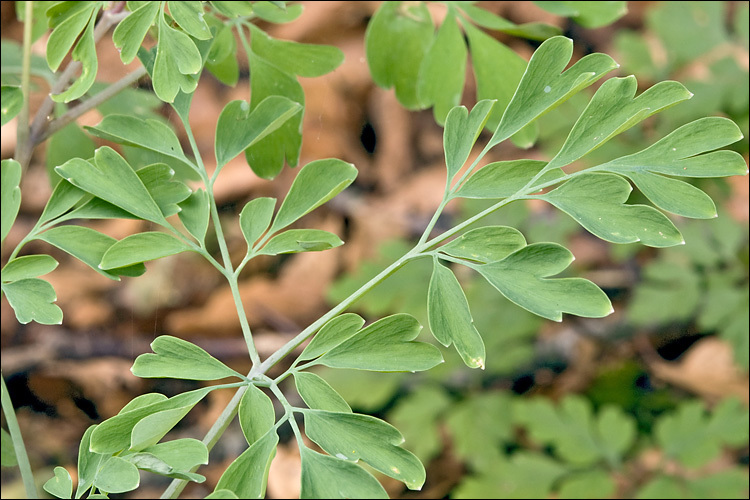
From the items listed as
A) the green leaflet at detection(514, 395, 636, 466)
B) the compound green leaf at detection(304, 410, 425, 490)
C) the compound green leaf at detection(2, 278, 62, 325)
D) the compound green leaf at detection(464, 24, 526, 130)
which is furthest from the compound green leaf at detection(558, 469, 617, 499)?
the compound green leaf at detection(2, 278, 62, 325)

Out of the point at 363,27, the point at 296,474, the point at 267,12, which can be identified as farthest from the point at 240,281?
the point at 267,12

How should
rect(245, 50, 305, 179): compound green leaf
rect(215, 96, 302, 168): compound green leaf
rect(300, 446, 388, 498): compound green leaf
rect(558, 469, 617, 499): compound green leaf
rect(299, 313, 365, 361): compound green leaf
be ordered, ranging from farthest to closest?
rect(558, 469, 617, 499): compound green leaf < rect(245, 50, 305, 179): compound green leaf < rect(215, 96, 302, 168): compound green leaf < rect(299, 313, 365, 361): compound green leaf < rect(300, 446, 388, 498): compound green leaf

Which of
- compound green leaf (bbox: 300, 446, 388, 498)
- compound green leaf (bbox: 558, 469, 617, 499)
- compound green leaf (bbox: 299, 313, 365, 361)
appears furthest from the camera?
compound green leaf (bbox: 558, 469, 617, 499)

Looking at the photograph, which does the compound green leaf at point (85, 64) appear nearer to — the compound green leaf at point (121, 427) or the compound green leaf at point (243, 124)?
the compound green leaf at point (243, 124)

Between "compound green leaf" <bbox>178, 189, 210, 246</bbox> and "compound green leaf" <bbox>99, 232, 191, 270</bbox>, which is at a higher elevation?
"compound green leaf" <bbox>178, 189, 210, 246</bbox>

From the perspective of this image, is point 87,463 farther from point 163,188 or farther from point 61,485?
point 163,188

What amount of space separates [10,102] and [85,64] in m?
0.15

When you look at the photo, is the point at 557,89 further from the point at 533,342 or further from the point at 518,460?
the point at 533,342

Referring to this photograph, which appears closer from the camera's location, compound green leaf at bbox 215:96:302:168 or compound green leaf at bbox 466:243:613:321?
compound green leaf at bbox 466:243:613:321

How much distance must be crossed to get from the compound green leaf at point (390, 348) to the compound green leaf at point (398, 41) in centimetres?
40

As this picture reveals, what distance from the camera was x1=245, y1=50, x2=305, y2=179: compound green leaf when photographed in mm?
718

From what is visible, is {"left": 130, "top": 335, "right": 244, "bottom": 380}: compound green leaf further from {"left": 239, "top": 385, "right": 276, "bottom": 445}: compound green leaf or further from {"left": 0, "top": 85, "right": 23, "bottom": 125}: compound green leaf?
{"left": 0, "top": 85, "right": 23, "bottom": 125}: compound green leaf

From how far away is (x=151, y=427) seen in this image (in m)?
0.44

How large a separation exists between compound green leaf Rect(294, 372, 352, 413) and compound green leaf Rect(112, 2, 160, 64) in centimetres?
32
